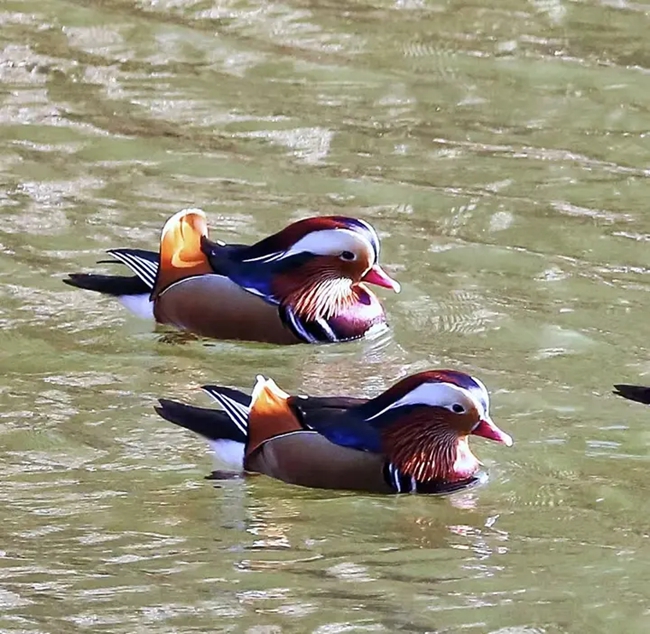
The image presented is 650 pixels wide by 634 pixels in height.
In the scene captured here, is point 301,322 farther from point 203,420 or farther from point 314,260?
point 203,420

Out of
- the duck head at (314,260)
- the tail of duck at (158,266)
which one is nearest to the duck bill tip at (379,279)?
the duck head at (314,260)

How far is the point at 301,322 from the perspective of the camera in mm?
6316

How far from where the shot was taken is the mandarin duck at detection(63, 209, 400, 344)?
20.5 ft

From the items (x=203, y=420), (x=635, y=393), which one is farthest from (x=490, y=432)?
(x=203, y=420)

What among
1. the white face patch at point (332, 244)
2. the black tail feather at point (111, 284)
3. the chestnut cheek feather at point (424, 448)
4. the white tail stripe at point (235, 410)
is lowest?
the chestnut cheek feather at point (424, 448)

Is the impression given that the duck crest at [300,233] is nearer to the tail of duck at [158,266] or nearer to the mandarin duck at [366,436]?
the tail of duck at [158,266]

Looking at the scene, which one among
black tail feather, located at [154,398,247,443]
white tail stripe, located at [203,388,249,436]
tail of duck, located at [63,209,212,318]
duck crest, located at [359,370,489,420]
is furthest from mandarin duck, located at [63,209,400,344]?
duck crest, located at [359,370,489,420]

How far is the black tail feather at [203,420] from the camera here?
5.06 metres

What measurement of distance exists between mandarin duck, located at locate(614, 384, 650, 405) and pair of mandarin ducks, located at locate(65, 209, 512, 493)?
1.93 feet

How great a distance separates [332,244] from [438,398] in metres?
1.42

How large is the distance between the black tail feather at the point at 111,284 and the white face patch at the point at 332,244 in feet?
1.64

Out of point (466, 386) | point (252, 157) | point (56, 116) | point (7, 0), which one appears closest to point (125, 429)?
point (466, 386)

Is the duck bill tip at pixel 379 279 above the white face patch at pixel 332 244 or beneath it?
beneath

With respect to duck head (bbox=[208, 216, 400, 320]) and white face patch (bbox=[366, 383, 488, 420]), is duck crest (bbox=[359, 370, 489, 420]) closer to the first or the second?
white face patch (bbox=[366, 383, 488, 420])
